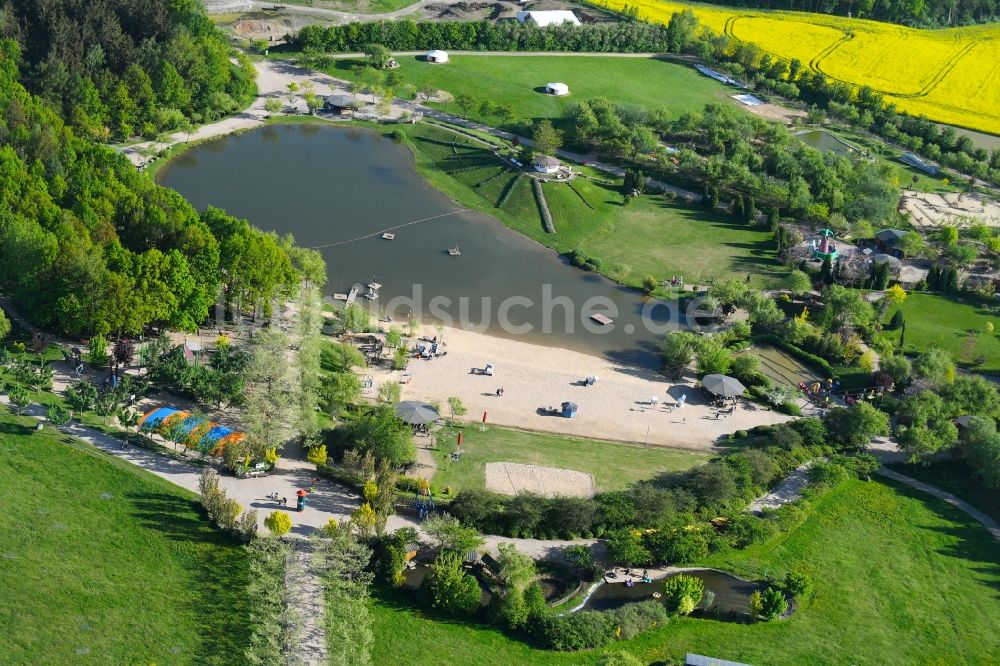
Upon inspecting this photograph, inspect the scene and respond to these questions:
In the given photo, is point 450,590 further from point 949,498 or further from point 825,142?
point 825,142

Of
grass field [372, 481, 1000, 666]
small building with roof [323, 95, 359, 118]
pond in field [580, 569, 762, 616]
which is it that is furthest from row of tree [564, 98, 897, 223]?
pond in field [580, 569, 762, 616]

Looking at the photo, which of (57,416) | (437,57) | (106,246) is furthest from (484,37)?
(57,416)

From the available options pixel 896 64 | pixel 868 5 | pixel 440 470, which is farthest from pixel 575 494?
pixel 868 5

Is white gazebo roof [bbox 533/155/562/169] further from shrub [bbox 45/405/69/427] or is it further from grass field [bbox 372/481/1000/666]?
shrub [bbox 45/405/69/427]

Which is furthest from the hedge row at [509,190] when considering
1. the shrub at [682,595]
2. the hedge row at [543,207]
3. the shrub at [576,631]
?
the shrub at [576,631]

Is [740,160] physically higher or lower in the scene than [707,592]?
higher

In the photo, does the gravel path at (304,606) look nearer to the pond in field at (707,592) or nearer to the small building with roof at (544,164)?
the pond in field at (707,592)
